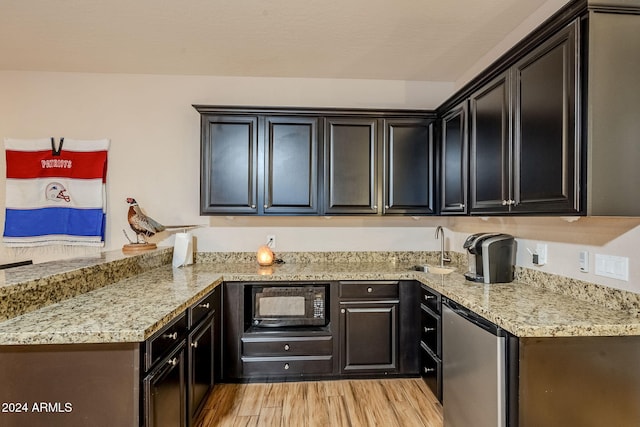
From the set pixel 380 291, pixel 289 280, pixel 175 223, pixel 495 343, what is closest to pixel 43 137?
pixel 175 223

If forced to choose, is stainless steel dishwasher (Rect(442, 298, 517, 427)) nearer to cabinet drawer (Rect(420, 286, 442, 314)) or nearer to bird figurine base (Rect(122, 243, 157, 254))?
cabinet drawer (Rect(420, 286, 442, 314))

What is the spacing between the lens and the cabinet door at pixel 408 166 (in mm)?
2771

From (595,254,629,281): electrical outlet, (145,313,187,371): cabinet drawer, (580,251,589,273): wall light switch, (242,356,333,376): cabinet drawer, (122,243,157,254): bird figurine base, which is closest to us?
(145,313,187,371): cabinet drawer

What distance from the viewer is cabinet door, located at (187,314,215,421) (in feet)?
6.15

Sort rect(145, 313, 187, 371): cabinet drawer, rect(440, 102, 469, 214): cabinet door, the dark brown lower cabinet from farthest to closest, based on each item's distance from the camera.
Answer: rect(440, 102, 469, 214): cabinet door → the dark brown lower cabinet → rect(145, 313, 187, 371): cabinet drawer

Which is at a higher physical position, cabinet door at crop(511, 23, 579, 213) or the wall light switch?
cabinet door at crop(511, 23, 579, 213)

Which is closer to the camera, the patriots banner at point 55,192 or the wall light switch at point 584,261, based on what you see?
the wall light switch at point 584,261

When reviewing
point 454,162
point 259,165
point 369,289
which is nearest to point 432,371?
point 369,289

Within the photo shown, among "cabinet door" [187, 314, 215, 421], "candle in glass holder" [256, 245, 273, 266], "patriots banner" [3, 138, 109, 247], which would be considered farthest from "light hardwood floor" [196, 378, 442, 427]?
"patriots banner" [3, 138, 109, 247]

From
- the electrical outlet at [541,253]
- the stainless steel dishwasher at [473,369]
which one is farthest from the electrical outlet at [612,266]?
the stainless steel dishwasher at [473,369]

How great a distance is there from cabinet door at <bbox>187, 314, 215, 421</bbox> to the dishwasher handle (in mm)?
1525

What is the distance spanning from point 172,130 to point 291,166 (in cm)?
124

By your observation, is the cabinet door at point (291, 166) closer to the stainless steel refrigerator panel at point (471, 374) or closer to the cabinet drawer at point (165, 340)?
the cabinet drawer at point (165, 340)

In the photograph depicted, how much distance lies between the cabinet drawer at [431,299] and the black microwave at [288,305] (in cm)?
76
